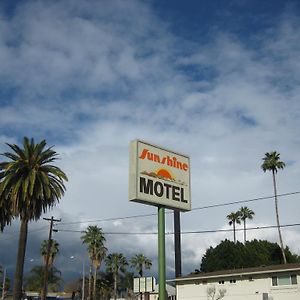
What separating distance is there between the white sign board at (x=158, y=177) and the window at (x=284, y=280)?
3707 centimetres

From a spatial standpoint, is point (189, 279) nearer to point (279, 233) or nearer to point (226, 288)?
point (226, 288)

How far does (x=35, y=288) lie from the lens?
427 ft

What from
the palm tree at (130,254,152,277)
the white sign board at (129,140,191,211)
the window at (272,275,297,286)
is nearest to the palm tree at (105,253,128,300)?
the palm tree at (130,254,152,277)

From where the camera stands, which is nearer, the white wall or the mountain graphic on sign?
the mountain graphic on sign

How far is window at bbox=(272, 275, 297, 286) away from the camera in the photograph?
1865 inches

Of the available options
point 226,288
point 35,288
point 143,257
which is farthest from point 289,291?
point 35,288

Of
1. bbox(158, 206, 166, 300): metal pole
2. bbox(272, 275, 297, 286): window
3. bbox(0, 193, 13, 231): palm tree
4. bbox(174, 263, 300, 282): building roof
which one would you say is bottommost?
bbox(158, 206, 166, 300): metal pole

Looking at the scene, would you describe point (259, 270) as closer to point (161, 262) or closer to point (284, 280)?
point (284, 280)

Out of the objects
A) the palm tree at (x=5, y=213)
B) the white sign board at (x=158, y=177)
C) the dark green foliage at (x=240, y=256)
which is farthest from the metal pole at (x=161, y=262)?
the dark green foliage at (x=240, y=256)

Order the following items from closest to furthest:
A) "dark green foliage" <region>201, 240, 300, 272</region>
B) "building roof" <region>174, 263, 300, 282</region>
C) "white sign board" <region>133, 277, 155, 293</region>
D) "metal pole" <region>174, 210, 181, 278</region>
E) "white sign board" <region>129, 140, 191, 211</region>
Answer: "white sign board" <region>129, 140, 191, 211</region>
"building roof" <region>174, 263, 300, 282</region>
"white sign board" <region>133, 277, 155, 293</region>
"metal pole" <region>174, 210, 181, 278</region>
"dark green foliage" <region>201, 240, 300, 272</region>

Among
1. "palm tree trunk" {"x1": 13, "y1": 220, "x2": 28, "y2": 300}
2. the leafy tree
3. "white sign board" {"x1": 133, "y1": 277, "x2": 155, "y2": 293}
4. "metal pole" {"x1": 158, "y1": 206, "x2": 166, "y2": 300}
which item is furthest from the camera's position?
the leafy tree

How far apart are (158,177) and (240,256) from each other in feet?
270

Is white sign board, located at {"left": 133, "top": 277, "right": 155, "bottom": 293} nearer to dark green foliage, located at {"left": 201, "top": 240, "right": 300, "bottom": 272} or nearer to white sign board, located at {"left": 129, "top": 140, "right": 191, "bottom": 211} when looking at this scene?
white sign board, located at {"left": 129, "top": 140, "right": 191, "bottom": 211}

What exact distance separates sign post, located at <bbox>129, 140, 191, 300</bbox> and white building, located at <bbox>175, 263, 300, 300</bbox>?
3355cm
